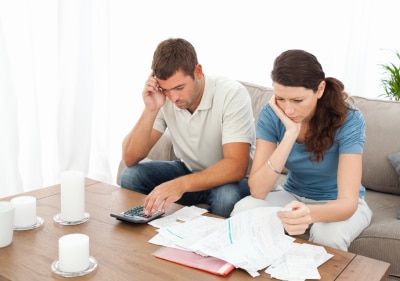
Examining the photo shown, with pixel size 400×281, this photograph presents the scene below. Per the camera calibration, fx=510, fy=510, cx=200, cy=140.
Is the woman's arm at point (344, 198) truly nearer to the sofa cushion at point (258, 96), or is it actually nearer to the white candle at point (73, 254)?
the white candle at point (73, 254)

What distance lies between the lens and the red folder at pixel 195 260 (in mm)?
1304

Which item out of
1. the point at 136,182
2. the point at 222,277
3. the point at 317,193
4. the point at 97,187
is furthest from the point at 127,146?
the point at 222,277

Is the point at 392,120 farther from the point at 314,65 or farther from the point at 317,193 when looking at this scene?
the point at 314,65

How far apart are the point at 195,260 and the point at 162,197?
15.2 inches

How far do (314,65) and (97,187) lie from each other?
3.03 feet

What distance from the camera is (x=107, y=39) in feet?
10.9

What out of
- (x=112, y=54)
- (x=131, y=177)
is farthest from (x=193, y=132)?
(x=112, y=54)

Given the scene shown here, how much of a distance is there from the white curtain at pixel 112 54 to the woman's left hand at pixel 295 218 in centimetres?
188

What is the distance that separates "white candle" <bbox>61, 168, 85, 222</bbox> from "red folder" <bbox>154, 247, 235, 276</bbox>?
338mm

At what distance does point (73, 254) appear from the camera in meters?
1.27

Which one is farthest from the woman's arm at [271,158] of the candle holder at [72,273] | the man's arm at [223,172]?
the candle holder at [72,273]

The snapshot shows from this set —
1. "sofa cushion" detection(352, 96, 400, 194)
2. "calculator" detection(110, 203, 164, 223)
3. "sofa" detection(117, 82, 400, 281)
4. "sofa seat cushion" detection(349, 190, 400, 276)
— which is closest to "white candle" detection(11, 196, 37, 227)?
"calculator" detection(110, 203, 164, 223)

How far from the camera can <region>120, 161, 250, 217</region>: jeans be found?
201cm

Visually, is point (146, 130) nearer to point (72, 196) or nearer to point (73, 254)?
point (72, 196)
